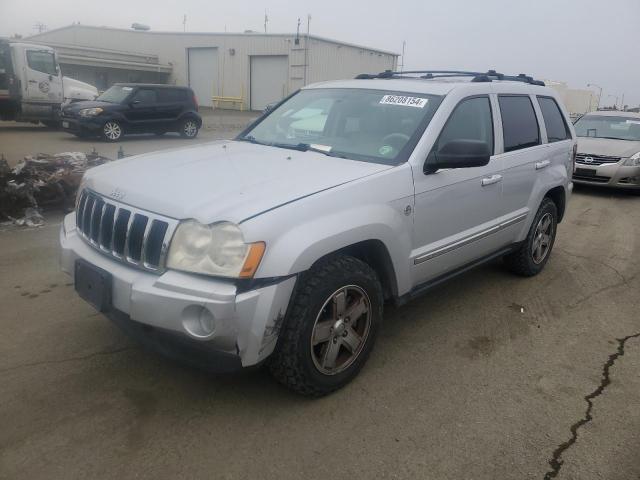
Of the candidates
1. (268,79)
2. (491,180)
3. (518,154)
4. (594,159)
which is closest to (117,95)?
(594,159)

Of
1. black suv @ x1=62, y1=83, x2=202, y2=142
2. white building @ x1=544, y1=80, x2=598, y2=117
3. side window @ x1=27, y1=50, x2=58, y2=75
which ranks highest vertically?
side window @ x1=27, y1=50, x2=58, y2=75

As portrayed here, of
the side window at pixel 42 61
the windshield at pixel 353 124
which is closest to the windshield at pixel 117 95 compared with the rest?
the side window at pixel 42 61

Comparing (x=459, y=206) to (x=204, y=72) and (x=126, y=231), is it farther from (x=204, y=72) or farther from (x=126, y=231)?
(x=204, y=72)

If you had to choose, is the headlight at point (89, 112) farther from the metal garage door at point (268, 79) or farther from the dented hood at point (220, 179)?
the metal garage door at point (268, 79)

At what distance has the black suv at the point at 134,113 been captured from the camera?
47.0 ft

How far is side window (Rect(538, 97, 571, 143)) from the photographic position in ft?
16.2

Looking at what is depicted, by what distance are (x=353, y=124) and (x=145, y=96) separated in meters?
13.3

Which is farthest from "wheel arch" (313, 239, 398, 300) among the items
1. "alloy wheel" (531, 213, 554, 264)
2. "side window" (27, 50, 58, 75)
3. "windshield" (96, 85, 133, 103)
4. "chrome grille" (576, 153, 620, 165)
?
"side window" (27, 50, 58, 75)

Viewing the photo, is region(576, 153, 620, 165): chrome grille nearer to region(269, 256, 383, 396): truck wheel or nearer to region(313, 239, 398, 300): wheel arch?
region(313, 239, 398, 300): wheel arch

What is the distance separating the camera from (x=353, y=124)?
12.3ft

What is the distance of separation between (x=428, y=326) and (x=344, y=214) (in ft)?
5.20

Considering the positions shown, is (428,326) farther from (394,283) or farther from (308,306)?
(308,306)

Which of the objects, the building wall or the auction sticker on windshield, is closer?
the auction sticker on windshield

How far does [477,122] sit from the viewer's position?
3965mm
